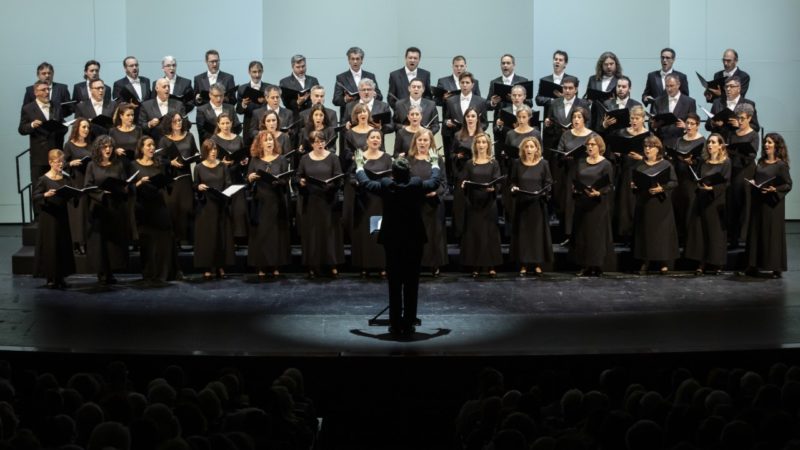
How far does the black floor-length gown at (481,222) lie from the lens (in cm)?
929

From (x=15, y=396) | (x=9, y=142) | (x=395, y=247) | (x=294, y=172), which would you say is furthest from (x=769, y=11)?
(x=15, y=396)

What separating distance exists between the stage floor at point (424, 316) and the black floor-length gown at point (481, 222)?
0.21m

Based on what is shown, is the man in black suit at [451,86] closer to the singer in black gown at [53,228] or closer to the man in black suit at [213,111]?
the man in black suit at [213,111]

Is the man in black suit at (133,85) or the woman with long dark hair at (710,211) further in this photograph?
the man in black suit at (133,85)

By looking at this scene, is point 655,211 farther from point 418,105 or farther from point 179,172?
point 179,172

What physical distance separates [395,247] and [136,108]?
422 centimetres

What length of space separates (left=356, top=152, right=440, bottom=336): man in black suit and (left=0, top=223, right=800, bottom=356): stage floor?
0.26 m

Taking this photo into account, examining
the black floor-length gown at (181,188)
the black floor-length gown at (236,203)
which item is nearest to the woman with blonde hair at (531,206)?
the black floor-length gown at (236,203)

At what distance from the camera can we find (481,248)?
9.40 meters

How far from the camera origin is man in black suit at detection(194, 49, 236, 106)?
10.6m

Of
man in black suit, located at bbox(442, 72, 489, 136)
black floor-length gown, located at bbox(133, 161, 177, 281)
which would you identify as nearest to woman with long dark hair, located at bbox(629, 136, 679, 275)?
man in black suit, located at bbox(442, 72, 489, 136)

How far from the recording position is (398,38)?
41.3 ft

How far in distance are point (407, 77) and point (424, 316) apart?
11.3ft

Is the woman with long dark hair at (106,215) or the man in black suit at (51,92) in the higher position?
the man in black suit at (51,92)
